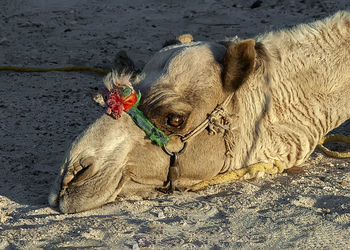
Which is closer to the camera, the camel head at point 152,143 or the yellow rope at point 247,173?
the camel head at point 152,143

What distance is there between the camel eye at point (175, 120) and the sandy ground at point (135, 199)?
0.67m

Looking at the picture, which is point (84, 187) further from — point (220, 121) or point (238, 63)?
point (238, 63)

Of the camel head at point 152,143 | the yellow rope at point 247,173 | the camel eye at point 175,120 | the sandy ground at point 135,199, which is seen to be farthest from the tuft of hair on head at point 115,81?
the yellow rope at point 247,173

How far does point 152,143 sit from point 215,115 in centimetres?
55

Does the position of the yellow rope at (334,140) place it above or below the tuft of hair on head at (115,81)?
below

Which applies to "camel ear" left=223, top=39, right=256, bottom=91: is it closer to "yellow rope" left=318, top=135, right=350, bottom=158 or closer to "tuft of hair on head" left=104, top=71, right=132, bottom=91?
"tuft of hair on head" left=104, top=71, right=132, bottom=91

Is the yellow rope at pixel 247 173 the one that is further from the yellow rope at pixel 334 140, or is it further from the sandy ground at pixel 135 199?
the yellow rope at pixel 334 140

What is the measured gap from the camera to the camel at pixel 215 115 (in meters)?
5.14

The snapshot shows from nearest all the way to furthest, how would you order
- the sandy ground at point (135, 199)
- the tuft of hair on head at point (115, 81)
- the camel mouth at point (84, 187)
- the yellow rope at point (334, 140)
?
the sandy ground at point (135, 199), the camel mouth at point (84, 187), the tuft of hair on head at point (115, 81), the yellow rope at point (334, 140)

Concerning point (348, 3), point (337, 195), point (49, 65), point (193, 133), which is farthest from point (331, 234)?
point (348, 3)

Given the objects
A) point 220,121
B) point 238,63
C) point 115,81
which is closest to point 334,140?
point 220,121

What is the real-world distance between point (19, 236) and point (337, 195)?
8.39ft

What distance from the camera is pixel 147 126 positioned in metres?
5.18

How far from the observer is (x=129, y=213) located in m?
5.21
